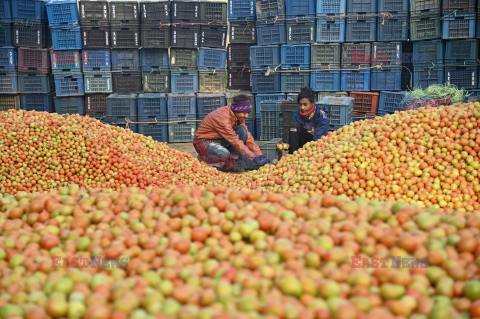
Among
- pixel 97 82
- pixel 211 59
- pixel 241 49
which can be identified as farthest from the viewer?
Answer: pixel 241 49

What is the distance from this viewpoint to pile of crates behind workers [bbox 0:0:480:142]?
10219mm

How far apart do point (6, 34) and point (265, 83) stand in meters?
6.55

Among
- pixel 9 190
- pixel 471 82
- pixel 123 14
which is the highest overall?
pixel 123 14

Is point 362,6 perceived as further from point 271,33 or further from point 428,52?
point 271,33

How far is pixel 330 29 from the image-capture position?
409 inches

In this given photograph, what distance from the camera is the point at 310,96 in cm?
795

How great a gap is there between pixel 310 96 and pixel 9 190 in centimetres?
519

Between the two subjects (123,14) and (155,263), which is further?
(123,14)

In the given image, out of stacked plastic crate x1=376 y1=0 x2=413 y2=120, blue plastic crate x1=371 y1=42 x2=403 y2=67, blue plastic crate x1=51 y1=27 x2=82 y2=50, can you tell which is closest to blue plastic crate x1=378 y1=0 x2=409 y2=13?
stacked plastic crate x1=376 y1=0 x2=413 y2=120

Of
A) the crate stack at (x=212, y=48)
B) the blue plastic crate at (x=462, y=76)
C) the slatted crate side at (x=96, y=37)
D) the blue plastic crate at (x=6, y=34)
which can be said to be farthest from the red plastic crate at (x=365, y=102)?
the blue plastic crate at (x=6, y=34)

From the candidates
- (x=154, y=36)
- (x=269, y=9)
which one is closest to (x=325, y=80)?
(x=269, y=9)

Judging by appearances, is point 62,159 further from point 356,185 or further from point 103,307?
point 103,307

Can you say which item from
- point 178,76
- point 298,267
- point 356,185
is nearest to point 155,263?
point 298,267

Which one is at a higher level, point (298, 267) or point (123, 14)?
point (123, 14)
